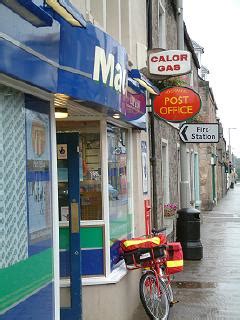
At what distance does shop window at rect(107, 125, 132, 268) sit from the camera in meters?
6.80

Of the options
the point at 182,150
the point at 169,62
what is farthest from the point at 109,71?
the point at 182,150

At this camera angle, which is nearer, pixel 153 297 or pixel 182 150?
pixel 153 297

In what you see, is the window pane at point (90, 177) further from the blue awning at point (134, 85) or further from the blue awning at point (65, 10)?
the blue awning at point (65, 10)

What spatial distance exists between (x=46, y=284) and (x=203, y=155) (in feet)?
75.6

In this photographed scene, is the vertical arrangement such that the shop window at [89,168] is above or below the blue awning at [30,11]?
below

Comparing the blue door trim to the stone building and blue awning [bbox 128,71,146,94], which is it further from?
the stone building

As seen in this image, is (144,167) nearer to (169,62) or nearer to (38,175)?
(169,62)

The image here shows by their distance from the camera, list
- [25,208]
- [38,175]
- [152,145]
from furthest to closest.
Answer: [152,145] → [38,175] → [25,208]

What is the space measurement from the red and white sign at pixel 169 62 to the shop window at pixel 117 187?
1506 mm

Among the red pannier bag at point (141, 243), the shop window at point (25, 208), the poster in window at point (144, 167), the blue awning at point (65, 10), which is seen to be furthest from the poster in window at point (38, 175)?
the poster in window at point (144, 167)

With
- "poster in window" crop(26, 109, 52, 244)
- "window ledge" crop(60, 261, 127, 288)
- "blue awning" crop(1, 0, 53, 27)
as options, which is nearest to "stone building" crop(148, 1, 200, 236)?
"window ledge" crop(60, 261, 127, 288)

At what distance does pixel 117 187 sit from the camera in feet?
23.5

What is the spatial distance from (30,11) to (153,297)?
4204 mm

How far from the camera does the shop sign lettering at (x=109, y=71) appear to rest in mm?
5008
